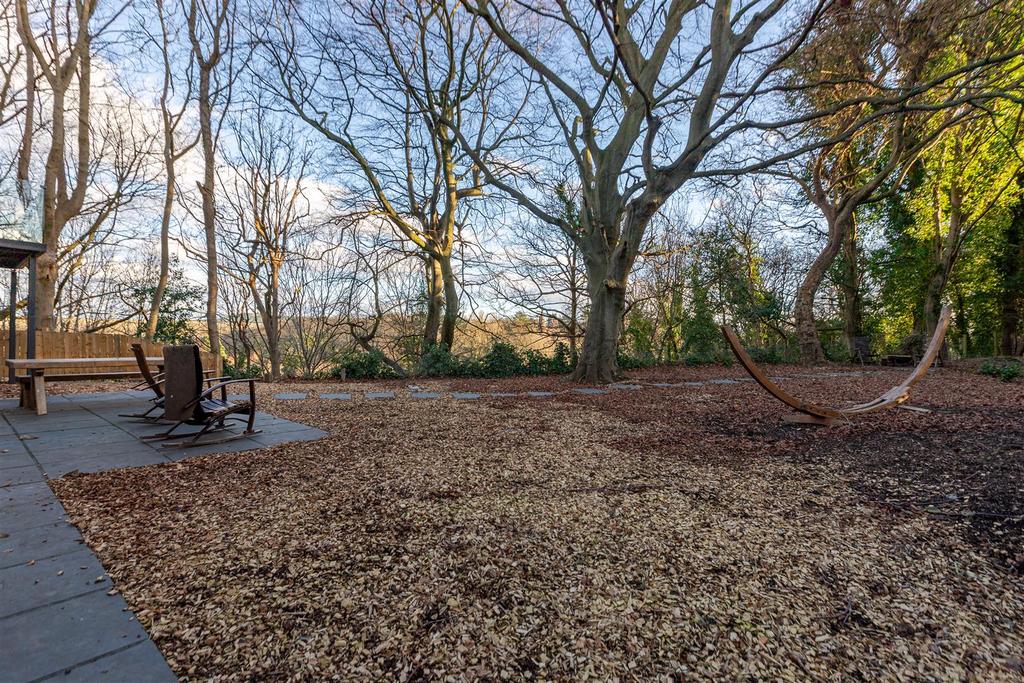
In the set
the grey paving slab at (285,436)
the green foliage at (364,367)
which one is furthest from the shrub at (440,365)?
the grey paving slab at (285,436)

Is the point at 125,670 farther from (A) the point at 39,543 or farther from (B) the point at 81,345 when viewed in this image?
(B) the point at 81,345

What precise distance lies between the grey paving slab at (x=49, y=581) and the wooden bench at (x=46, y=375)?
12.8ft

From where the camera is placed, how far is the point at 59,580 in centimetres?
167

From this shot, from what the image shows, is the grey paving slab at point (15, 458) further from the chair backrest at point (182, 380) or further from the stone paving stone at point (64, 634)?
the stone paving stone at point (64, 634)

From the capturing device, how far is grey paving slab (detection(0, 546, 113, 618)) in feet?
5.02

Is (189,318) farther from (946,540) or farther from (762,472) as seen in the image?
(946,540)

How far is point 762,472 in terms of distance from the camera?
3088mm

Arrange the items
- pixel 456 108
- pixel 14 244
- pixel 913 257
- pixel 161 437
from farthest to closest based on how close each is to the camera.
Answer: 1. pixel 913 257
2. pixel 456 108
3. pixel 14 244
4. pixel 161 437

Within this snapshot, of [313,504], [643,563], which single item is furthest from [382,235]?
[643,563]

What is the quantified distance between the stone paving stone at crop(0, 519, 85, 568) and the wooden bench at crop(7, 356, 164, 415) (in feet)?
11.3

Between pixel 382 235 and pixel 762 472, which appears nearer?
pixel 762 472

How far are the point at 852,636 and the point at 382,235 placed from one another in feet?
36.5

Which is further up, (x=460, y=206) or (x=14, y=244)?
(x=460, y=206)

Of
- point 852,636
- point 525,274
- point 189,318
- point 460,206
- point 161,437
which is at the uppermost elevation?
point 460,206
